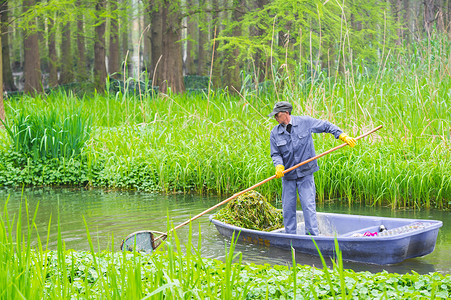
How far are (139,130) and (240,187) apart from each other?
308cm

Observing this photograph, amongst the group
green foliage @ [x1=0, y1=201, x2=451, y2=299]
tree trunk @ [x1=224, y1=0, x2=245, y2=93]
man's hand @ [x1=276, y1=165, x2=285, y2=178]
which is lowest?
green foliage @ [x1=0, y1=201, x2=451, y2=299]

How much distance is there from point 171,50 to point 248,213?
10.6 metres

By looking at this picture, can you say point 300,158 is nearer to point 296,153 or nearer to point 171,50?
point 296,153

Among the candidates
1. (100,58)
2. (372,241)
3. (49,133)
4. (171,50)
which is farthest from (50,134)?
(100,58)

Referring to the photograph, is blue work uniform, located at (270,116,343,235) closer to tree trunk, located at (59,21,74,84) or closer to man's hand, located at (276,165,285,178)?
man's hand, located at (276,165,285,178)

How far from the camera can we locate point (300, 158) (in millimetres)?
6344

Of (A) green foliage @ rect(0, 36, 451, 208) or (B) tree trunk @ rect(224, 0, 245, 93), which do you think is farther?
(B) tree trunk @ rect(224, 0, 245, 93)

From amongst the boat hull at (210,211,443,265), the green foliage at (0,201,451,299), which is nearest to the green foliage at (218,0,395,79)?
the boat hull at (210,211,443,265)

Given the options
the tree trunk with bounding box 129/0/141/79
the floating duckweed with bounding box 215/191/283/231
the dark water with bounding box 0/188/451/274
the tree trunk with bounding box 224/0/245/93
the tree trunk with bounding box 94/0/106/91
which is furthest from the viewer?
the tree trunk with bounding box 94/0/106/91

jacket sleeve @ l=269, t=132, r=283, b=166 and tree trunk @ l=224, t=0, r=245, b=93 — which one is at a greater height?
tree trunk @ l=224, t=0, r=245, b=93

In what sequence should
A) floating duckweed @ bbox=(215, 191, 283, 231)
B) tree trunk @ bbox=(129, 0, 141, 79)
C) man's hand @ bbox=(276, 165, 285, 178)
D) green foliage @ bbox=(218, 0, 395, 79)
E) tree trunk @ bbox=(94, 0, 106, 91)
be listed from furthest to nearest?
tree trunk @ bbox=(94, 0, 106, 91), green foliage @ bbox=(218, 0, 395, 79), tree trunk @ bbox=(129, 0, 141, 79), floating duckweed @ bbox=(215, 191, 283, 231), man's hand @ bbox=(276, 165, 285, 178)

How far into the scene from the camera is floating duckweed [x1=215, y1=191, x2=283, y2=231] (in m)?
7.12

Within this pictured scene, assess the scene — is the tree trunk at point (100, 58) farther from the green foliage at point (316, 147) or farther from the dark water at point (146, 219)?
the dark water at point (146, 219)

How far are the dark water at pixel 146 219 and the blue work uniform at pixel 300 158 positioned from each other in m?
0.55
